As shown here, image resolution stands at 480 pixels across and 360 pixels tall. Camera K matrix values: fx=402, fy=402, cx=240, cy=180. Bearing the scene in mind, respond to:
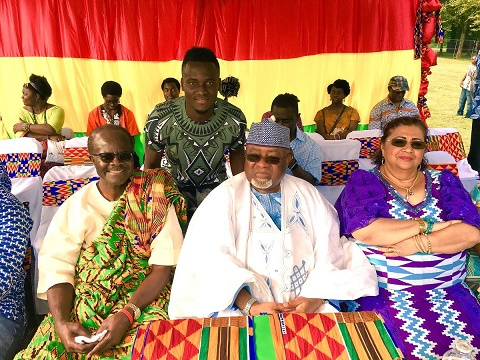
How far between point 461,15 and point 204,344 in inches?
920

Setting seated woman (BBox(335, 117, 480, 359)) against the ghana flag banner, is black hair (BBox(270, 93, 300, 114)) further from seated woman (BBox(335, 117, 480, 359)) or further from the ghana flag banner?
the ghana flag banner

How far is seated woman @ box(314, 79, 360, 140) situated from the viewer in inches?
223

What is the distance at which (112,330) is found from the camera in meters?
1.91

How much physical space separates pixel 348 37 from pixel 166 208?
583 cm

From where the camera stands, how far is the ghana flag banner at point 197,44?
644 centimetres

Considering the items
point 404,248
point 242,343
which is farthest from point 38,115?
point 404,248

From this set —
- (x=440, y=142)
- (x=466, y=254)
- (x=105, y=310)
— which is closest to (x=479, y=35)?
(x=440, y=142)

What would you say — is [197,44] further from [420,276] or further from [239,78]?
[420,276]

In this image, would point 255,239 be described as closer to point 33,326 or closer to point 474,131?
point 33,326

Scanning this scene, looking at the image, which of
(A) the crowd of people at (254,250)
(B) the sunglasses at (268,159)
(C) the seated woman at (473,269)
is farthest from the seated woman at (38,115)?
(C) the seated woman at (473,269)

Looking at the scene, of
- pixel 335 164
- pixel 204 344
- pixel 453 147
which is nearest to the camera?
pixel 204 344

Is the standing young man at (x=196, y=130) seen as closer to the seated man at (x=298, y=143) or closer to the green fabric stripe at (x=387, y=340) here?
the seated man at (x=298, y=143)

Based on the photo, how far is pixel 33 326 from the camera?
7.86ft

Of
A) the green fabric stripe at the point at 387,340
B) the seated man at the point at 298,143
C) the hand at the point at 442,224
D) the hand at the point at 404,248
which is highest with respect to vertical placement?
the seated man at the point at 298,143
